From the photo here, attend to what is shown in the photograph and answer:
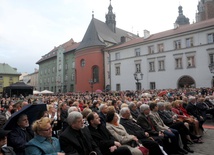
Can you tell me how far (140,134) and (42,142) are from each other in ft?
8.91

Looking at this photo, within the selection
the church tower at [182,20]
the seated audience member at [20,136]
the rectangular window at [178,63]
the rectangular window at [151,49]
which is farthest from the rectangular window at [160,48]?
the church tower at [182,20]

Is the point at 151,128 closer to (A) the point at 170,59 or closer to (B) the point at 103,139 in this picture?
(B) the point at 103,139

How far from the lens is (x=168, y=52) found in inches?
1180

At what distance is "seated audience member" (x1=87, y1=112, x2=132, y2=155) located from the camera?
401 centimetres

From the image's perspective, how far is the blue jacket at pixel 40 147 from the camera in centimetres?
309

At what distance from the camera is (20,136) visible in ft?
11.9

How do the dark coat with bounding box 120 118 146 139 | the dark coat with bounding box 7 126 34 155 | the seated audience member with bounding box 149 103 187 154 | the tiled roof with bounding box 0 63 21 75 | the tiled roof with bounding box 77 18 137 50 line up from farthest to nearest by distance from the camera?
the tiled roof with bounding box 0 63 21 75
the tiled roof with bounding box 77 18 137 50
the seated audience member with bounding box 149 103 187 154
the dark coat with bounding box 120 118 146 139
the dark coat with bounding box 7 126 34 155

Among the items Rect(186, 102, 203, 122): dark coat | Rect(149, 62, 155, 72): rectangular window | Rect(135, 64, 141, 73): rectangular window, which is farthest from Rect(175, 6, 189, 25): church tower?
Rect(186, 102, 203, 122): dark coat

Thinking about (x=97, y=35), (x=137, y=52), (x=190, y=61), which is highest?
(x=97, y=35)

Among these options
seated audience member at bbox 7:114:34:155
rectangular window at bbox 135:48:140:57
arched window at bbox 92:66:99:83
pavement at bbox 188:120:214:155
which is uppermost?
rectangular window at bbox 135:48:140:57

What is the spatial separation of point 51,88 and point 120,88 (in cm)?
2957

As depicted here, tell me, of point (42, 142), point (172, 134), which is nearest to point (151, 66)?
point (172, 134)

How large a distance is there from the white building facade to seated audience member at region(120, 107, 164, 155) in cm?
1978

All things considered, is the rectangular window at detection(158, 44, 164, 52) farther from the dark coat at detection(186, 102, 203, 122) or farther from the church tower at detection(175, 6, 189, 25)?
the church tower at detection(175, 6, 189, 25)
